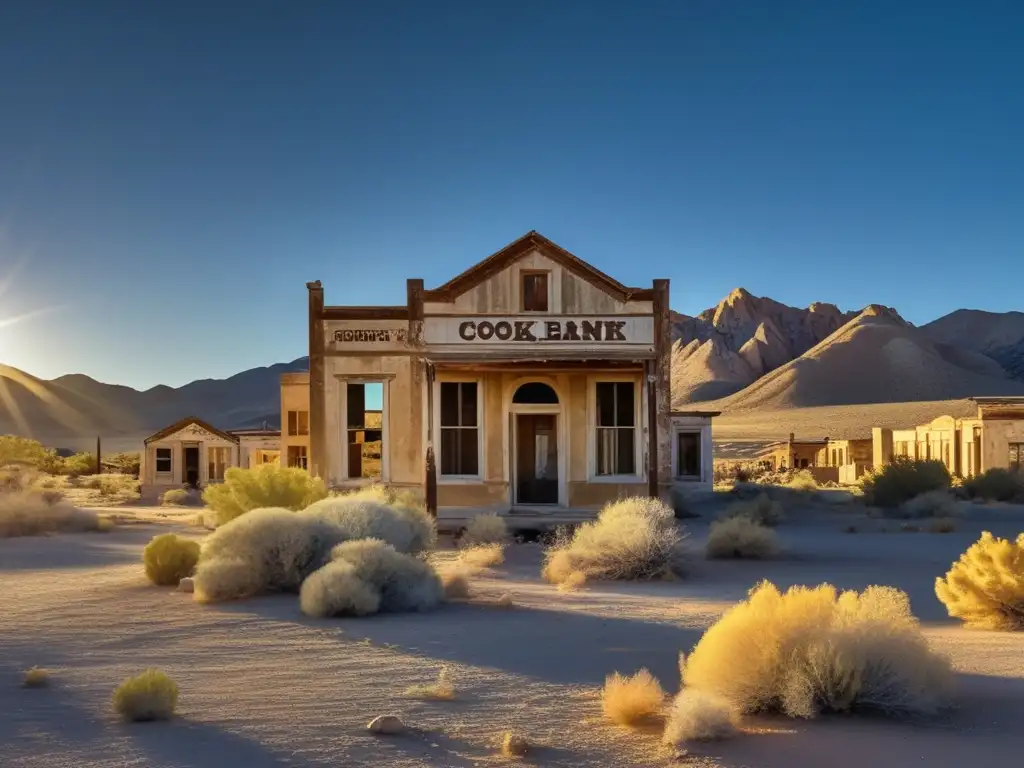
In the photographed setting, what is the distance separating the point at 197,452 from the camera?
111ft

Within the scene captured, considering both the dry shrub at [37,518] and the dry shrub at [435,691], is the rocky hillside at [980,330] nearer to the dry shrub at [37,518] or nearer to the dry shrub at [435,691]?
the dry shrub at [37,518]

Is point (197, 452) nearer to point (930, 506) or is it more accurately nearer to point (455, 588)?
point (930, 506)

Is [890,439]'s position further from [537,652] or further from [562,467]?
[537,652]

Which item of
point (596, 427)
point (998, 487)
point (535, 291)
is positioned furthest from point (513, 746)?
point (998, 487)

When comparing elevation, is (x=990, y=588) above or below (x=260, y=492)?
below

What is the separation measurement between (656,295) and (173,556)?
11.4 meters

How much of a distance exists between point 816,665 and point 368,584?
4937 mm

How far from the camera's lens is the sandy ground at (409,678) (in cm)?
521

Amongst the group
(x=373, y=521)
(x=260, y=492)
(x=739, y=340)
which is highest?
(x=739, y=340)

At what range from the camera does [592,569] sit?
12.7 meters

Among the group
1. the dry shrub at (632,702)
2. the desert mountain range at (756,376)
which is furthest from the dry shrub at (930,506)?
the desert mountain range at (756,376)

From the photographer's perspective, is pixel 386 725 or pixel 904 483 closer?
pixel 386 725

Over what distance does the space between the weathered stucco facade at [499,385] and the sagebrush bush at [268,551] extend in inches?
322

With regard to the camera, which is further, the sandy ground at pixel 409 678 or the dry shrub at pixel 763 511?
the dry shrub at pixel 763 511
